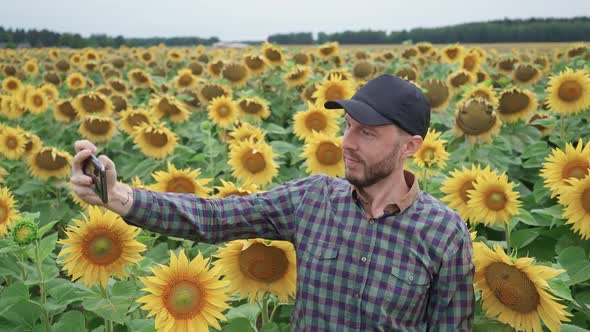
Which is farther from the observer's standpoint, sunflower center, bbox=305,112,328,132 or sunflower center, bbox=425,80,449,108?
sunflower center, bbox=425,80,449,108

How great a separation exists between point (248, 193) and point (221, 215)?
39cm

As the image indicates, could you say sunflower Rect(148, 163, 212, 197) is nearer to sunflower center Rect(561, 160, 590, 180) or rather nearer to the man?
the man

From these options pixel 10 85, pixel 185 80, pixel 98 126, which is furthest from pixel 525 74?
pixel 10 85

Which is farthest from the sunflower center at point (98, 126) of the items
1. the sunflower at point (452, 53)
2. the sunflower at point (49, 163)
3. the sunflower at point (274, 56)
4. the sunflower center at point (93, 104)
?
the sunflower at point (452, 53)

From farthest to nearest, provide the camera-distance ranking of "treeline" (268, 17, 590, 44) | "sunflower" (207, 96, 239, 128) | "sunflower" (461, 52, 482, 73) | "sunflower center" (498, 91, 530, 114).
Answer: "treeline" (268, 17, 590, 44)
"sunflower" (461, 52, 482, 73)
"sunflower" (207, 96, 239, 128)
"sunflower center" (498, 91, 530, 114)

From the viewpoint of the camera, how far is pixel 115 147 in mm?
5387

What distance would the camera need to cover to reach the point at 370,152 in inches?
74.6

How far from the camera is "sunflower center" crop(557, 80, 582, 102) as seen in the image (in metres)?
4.05

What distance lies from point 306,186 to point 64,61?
9.09 metres

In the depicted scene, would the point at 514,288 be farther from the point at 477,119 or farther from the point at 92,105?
the point at 92,105

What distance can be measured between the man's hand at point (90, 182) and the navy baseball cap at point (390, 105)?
0.74m

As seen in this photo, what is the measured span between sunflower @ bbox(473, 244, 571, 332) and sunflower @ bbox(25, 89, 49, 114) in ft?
17.3

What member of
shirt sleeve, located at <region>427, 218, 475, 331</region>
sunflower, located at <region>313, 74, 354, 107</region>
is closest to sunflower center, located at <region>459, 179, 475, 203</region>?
shirt sleeve, located at <region>427, 218, 475, 331</region>

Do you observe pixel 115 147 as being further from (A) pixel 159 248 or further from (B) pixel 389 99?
(B) pixel 389 99
